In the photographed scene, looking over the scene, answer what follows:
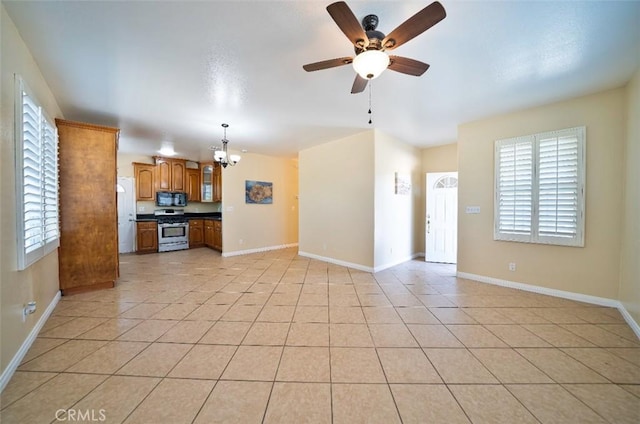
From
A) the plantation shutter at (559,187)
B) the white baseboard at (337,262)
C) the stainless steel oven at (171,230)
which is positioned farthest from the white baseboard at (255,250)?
the plantation shutter at (559,187)

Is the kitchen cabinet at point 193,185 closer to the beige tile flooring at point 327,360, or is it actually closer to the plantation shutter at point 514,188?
the beige tile flooring at point 327,360

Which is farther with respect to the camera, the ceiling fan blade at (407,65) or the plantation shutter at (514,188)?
the plantation shutter at (514,188)

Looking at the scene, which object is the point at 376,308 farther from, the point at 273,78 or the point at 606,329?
the point at 273,78

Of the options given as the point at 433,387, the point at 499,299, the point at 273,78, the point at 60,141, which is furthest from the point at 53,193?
the point at 499,299

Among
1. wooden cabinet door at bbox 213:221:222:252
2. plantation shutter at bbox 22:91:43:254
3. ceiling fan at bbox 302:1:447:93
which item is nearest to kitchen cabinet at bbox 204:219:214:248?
wooden cabinet door at bbox 213:221:222:252

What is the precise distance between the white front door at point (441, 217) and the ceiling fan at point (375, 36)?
4.06m

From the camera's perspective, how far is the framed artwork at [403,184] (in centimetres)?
509

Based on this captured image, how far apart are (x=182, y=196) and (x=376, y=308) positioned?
22.3 ft

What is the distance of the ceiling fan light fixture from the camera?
163 cm

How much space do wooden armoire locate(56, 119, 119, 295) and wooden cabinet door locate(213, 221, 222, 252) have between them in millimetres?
2863

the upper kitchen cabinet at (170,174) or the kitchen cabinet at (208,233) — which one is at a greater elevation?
the upper kitchen cabinet at (170,174)

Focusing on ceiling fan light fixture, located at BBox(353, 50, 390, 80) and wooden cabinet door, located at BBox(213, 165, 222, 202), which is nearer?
ceiling fan light fixture, located at BBox(353, 50, 390, 80)

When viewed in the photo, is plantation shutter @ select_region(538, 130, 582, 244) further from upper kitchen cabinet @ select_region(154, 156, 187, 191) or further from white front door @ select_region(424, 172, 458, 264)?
upper kitchen cabinet @ select_region(154, 156, 187, 191)

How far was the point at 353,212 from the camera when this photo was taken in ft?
15.6
